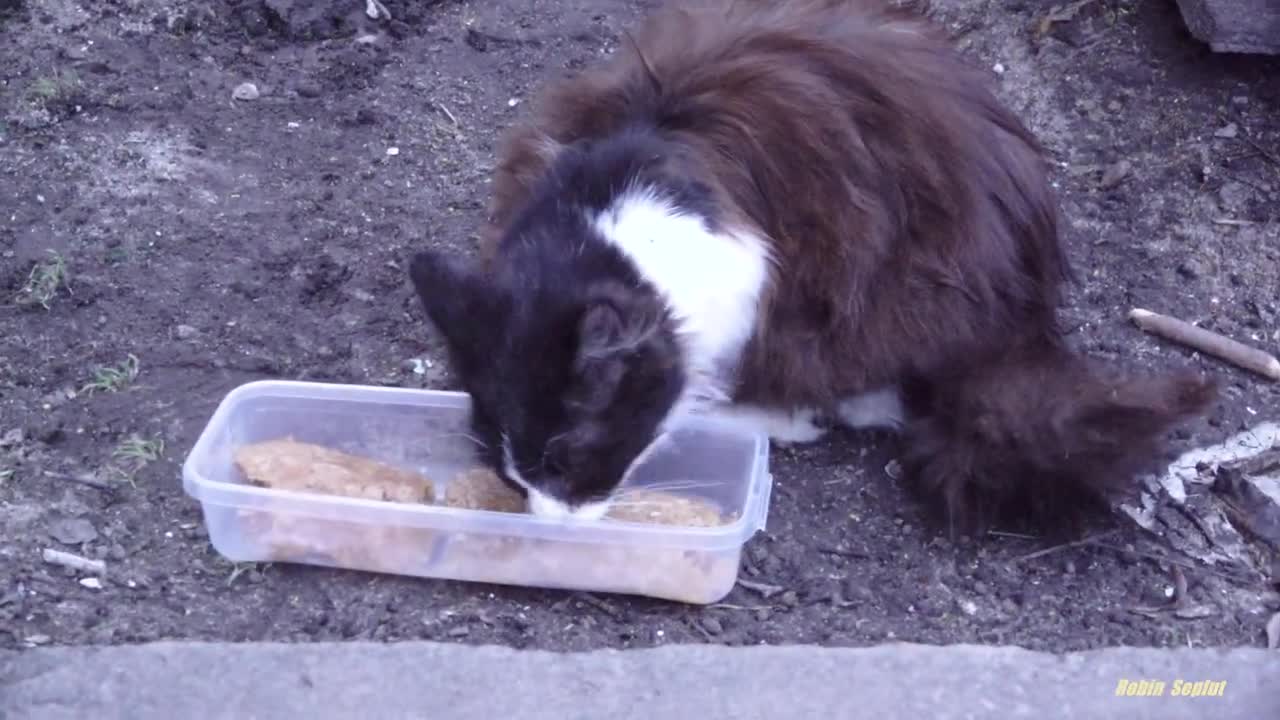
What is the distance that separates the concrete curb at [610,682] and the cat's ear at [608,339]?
0.46 m

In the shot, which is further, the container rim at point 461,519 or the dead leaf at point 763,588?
the dead leaf at point 763,588

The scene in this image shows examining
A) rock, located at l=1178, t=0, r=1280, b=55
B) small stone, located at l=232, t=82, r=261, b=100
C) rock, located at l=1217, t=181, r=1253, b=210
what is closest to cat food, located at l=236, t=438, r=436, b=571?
small stone, located at l=232, t=82, r=261, b=100

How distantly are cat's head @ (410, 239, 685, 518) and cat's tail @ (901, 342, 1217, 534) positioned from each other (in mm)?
608

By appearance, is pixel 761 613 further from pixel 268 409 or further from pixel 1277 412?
pixel 1277 412

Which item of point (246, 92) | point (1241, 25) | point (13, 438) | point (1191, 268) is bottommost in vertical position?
point (13, 438)

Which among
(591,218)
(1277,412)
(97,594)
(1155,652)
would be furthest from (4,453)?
(1277,412)

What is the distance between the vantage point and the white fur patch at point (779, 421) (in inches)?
112

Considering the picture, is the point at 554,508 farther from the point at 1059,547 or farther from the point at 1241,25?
the point at 1241,25

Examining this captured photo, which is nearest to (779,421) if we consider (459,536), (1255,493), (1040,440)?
(1040,440)

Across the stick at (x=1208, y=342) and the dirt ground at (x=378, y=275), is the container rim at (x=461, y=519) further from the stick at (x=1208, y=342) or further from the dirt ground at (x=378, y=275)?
the stick at (x=1208, y=342)

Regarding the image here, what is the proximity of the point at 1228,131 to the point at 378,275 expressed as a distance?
7.77 ft

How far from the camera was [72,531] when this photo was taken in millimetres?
2510

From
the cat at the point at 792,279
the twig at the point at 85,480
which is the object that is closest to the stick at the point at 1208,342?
the cat at the point at 792,279

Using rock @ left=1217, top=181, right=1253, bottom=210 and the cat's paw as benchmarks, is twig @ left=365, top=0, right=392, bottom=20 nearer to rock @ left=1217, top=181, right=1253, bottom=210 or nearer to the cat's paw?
the cat's paw
